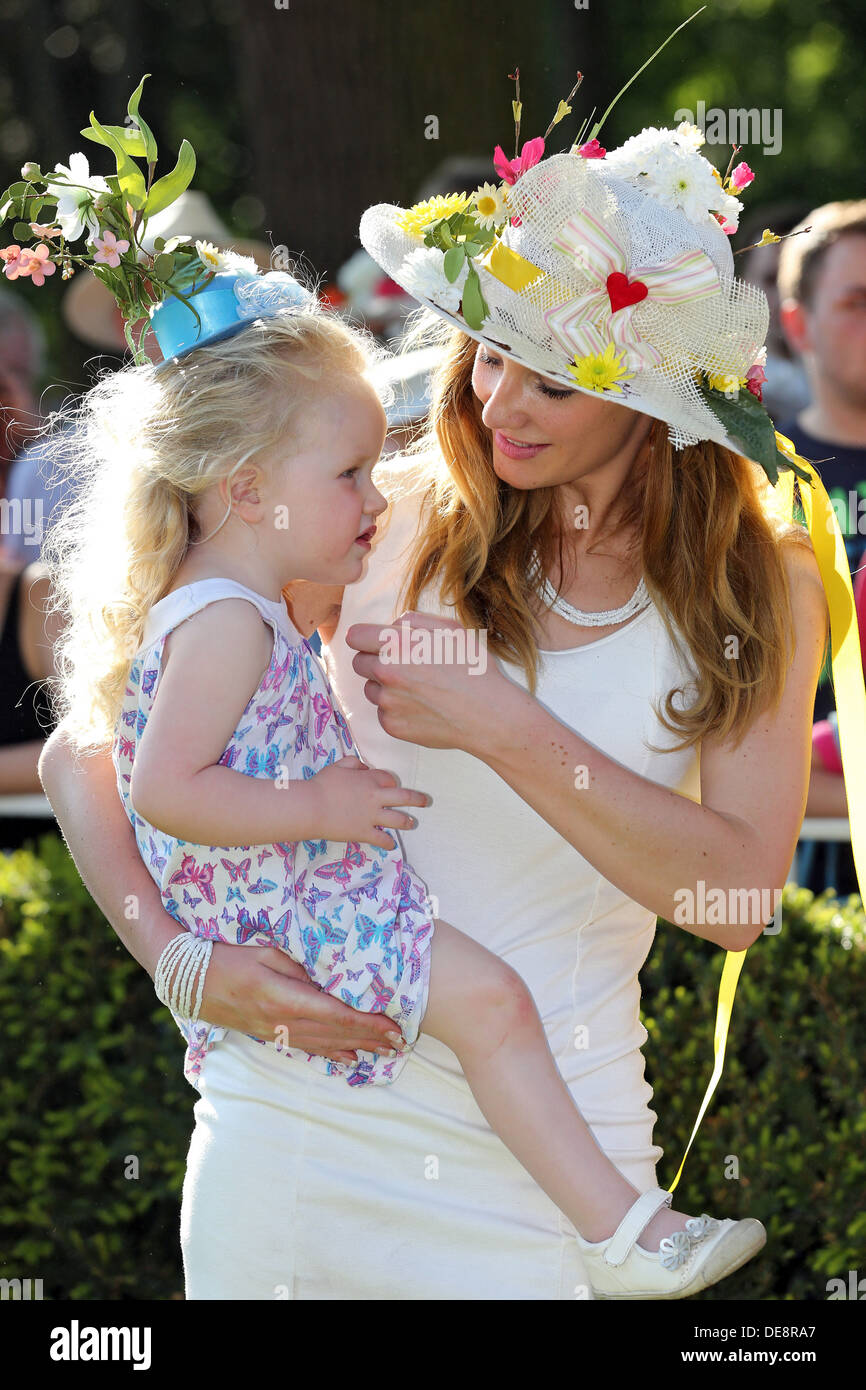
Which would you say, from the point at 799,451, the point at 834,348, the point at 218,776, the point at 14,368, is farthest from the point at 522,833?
the point at 14,368

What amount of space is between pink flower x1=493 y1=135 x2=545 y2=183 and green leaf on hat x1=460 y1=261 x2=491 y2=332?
182mm

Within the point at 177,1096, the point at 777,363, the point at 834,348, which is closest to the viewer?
the point at 177,1096

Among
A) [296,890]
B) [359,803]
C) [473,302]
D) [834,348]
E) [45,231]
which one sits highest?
[834,348]

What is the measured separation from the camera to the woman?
2.09 meters

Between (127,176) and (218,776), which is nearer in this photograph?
(218,776)

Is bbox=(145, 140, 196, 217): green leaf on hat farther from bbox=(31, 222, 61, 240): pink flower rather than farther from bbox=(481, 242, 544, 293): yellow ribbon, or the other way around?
bbox=(481, 242, 544, 293): yellow ribbon

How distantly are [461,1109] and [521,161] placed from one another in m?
1.35

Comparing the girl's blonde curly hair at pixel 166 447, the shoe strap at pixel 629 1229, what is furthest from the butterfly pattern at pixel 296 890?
the shoe strap at pixel 629 1229

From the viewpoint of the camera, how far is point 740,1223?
213 centimetres

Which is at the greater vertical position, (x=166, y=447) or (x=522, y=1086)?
(x=166, y=447)

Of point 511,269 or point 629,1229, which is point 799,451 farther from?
point 629,1229

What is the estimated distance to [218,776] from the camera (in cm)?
205

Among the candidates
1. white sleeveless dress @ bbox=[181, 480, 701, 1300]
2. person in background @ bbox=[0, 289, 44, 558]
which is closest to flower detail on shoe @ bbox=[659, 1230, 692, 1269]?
white sleeveless dress @ bbox=[181, 480, 701, 1300]

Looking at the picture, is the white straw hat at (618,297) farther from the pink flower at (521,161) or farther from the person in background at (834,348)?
the person in background at (834,348)
